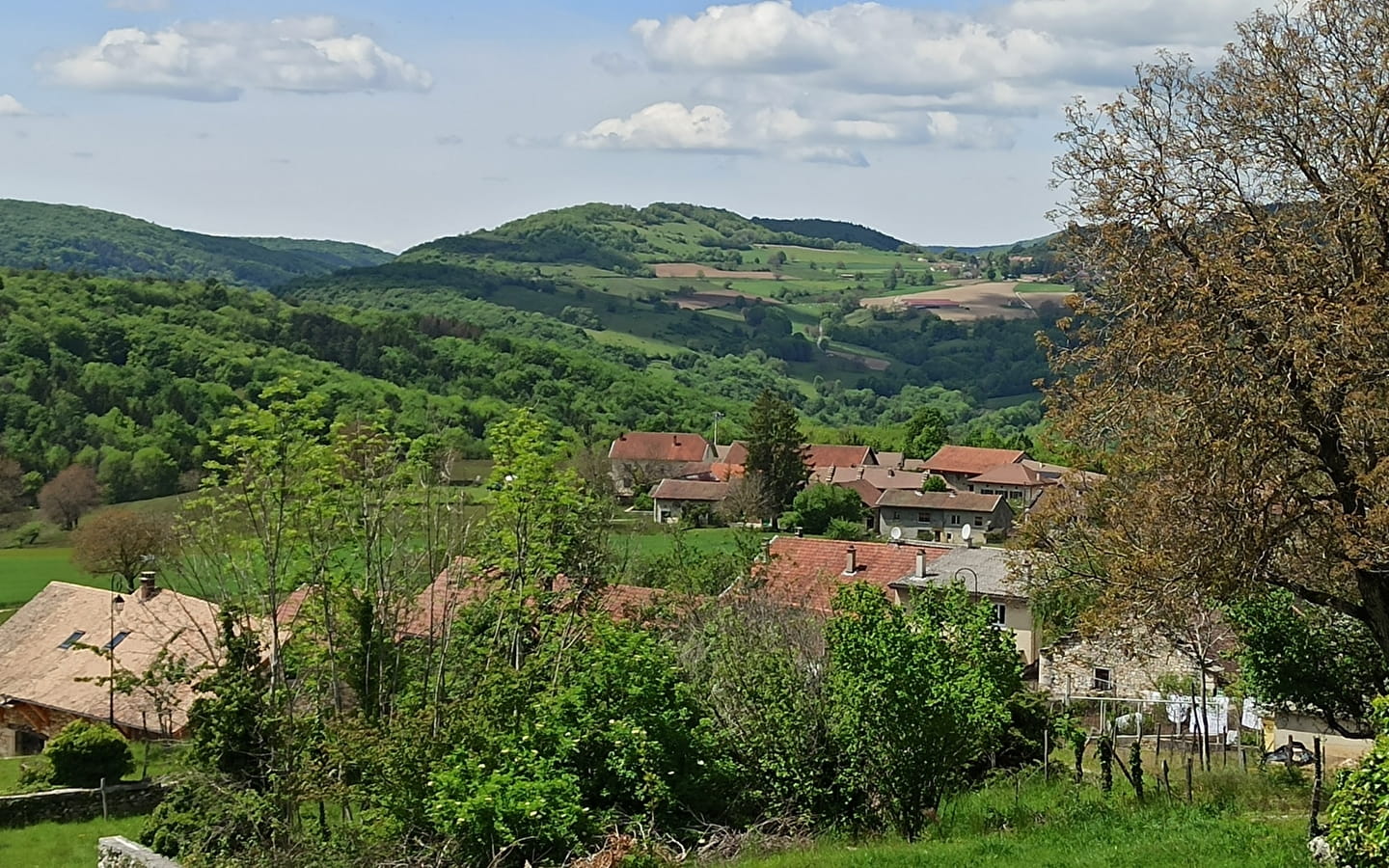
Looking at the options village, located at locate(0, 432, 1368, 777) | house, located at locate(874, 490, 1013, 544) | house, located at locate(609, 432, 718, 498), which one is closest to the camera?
village, located at locate(0, 432, 1368, 777)

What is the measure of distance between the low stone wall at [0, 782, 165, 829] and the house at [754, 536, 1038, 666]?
45.9 ft

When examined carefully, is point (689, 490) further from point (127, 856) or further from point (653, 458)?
point (127, 856)

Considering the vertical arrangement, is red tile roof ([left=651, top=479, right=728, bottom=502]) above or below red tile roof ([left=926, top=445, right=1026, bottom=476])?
below

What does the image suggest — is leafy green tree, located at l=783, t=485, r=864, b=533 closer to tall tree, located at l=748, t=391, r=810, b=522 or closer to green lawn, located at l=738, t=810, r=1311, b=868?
tall tree, located at l=748, t=391, r=810, b=522

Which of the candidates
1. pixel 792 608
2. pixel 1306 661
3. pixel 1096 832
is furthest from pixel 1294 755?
pixel 792 608

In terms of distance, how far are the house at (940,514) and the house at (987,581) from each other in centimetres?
4108

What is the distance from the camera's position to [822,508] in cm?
8594

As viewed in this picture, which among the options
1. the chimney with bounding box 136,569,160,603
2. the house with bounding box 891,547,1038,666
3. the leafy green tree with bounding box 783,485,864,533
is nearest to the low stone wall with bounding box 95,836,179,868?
the house with bounding box 891,547,1038,666

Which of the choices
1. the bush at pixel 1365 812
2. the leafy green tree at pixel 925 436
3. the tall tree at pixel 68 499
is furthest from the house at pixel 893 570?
the leafy green tree at pixel 925 436

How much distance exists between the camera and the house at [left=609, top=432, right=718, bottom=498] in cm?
10988

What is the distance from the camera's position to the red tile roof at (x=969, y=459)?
4151 inches

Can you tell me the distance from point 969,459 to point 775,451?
72.6 ft

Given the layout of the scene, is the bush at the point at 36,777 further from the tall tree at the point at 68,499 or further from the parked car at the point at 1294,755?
the tall tree at the point at 68,499

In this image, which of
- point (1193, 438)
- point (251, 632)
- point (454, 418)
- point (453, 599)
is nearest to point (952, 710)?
point (1193, 438)
